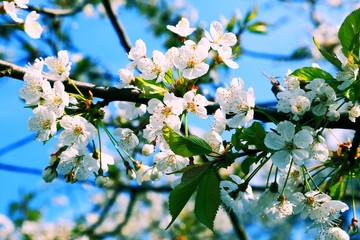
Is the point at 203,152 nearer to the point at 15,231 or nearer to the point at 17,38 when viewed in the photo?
the point at 17,38

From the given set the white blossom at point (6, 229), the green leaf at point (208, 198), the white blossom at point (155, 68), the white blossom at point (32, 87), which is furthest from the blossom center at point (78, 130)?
the white blossom at point (6, 229)

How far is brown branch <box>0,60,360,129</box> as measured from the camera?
1688mm

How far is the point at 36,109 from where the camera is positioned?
1.60 m

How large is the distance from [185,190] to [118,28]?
94.3 inches

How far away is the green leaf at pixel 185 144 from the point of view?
1492 mm

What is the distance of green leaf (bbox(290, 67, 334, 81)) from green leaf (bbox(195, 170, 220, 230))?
0.45 m

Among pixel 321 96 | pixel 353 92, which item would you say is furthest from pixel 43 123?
pixel 353 92

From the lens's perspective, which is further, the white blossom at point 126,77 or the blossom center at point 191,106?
the white blossom at point 126,77

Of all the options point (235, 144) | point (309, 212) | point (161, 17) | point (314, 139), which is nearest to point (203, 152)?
point (235, 144)

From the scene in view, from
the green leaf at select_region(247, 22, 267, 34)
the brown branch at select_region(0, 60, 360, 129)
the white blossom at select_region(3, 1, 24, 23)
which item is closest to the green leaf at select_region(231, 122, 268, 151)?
the brown branch at select_region(0, 60, 360, 129)

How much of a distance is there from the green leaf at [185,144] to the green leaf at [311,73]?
42 centimetres

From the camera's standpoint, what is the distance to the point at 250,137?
1.56m

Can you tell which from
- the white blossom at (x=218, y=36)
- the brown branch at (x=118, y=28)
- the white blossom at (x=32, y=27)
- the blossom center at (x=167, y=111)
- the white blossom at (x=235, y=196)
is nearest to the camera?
the blossom center at (x=167, y=111)

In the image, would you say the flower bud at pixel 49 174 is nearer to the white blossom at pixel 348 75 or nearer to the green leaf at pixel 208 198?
the green leaf at pixel 208 198
